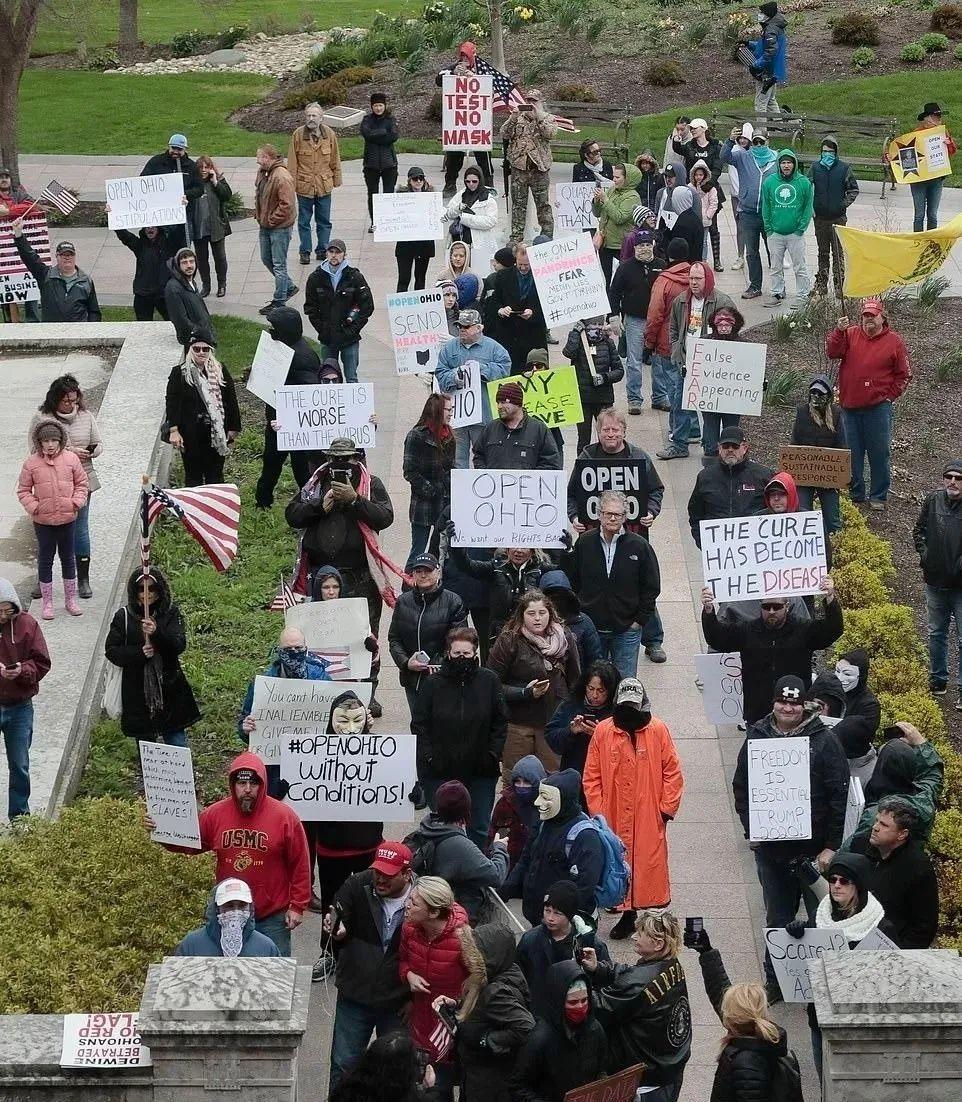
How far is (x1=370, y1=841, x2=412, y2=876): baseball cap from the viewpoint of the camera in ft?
29.9

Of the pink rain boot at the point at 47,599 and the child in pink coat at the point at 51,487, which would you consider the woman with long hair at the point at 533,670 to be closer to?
the child in pink coat at the point at 51,487

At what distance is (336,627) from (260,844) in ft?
8.44

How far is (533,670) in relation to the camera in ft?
39.2

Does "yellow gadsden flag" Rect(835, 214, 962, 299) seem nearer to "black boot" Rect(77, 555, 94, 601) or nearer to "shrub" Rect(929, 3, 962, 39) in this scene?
"black boot" Rect(77, 555, 94, 601)

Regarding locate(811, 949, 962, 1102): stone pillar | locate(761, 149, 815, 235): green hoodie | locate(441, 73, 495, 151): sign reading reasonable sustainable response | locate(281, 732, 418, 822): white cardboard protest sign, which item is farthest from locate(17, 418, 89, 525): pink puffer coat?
locate(441, 73, 495, 151): sign reading reasonable sustainable response

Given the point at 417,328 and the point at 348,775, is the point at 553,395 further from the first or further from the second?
the point at 348,775

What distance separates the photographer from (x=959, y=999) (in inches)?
306

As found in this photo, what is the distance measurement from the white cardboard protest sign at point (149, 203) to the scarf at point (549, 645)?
10.1 meters

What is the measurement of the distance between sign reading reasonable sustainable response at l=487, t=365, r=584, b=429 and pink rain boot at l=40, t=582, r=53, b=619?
12.5 feet

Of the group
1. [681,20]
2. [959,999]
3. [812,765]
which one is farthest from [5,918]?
[681,20]

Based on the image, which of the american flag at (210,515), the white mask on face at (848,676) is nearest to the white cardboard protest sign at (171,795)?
the american flag at (210,515)

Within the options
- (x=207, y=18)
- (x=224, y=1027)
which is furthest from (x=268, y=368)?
(x=207, y=18)

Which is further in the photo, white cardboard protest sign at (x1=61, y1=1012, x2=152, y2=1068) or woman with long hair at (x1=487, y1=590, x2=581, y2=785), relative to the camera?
woman with long hair at (x1=487, y1=590, x2=581, y2=785)

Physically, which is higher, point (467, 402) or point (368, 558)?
point (368, 558)
